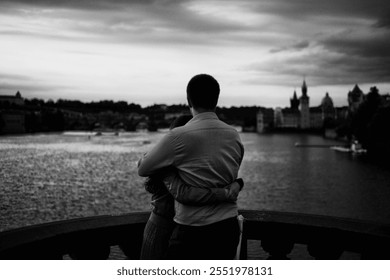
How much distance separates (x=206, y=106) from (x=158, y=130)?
95.2 m

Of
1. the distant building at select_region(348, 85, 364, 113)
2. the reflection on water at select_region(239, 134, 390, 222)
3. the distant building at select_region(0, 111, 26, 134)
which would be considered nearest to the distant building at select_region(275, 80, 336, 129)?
the distant building at select_region(348, 85, 364, 113)

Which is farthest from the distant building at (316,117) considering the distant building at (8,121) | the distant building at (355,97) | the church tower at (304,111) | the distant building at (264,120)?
the distant building at (8,121)

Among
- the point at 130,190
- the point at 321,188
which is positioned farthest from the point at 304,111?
the point at 130,190

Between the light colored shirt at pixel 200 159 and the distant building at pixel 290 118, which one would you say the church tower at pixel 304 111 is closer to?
the distant building at pixel 290 118

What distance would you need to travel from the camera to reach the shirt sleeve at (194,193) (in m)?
1.36

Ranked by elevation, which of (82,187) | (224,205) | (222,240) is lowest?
(82,187)

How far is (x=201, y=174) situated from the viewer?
4.50ft

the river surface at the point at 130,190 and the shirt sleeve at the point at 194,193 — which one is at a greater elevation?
the shirt sleeve at the point at 194,193

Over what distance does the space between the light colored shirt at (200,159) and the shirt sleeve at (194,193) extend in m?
0.02

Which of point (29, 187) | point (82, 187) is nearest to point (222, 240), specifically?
point (29, 187)

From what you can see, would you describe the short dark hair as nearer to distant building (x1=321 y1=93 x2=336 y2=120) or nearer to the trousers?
the trousers

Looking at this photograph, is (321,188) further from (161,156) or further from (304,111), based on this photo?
(304,111)
